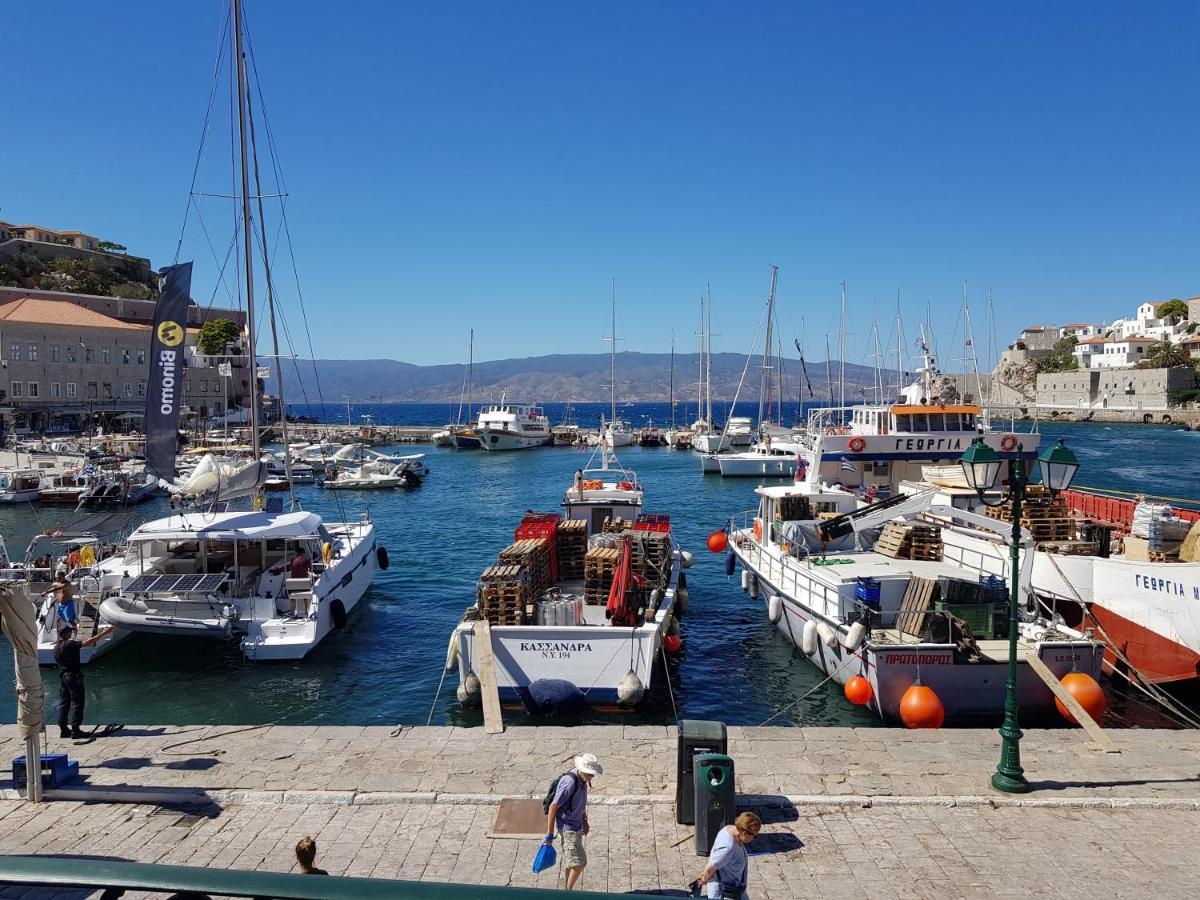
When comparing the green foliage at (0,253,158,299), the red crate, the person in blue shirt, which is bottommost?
the person in blue shirt

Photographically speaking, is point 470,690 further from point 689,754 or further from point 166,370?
point 166,370

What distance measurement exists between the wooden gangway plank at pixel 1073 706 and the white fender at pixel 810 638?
4.25 meters

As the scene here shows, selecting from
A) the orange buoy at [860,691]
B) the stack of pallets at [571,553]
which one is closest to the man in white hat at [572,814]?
the orange buoy at [860,691]

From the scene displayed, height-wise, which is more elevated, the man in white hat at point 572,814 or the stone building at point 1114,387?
the stone building at point 1114,387

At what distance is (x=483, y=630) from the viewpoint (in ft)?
51.0

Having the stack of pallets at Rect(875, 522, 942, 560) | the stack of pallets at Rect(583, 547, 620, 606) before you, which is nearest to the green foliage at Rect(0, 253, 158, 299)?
the stack of pallets at Rect(583, 547, 620, 606)

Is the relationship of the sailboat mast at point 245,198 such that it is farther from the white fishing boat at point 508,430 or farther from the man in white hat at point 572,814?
the white fishing boat at point 508,430

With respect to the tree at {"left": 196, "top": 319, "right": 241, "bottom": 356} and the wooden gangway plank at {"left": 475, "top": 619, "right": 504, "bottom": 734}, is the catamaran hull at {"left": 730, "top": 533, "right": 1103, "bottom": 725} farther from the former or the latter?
the tree at {"left": 196, "top": 319, "right": 241, "bottom": 356}

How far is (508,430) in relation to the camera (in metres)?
88.6

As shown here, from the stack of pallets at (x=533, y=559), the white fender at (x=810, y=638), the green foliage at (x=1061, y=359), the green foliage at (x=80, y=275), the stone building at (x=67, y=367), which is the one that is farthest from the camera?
the green foliage at (x=1061, y=359)

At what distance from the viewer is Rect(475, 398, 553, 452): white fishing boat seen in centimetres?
8831

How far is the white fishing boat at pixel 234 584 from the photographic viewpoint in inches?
732

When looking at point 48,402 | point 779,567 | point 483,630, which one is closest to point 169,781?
point 483,630

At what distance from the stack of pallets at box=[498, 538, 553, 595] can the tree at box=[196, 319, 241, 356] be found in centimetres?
8965
